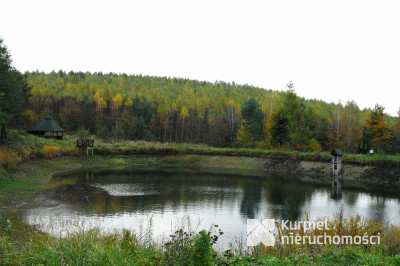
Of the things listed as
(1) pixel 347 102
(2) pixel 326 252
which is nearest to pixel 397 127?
(1) pixel 347 102

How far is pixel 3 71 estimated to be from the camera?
2639 centimetres

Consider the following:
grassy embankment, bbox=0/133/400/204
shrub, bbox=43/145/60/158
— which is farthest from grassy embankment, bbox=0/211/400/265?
shrub, bbox=43/145/60/158

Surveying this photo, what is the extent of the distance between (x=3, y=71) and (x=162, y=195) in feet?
60.2

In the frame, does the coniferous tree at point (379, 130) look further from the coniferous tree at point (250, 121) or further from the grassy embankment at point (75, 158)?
the coniferous tree at point (250, 121)

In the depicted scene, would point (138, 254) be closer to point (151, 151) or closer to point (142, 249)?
point (142, 249)

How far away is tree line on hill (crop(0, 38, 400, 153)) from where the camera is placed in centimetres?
4441

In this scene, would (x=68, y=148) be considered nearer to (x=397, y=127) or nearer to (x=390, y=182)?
(x=390, y=182)

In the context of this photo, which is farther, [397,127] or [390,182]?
[397,127]

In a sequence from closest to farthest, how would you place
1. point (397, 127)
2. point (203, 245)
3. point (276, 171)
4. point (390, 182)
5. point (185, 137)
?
point (203, 245) → point (390, 182) → point (276, 171) → point (397, 127) → point (185, 137)

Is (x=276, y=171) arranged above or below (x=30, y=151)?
below

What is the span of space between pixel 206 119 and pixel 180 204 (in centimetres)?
5618

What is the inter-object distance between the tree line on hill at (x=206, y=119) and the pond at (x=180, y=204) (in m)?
13.1

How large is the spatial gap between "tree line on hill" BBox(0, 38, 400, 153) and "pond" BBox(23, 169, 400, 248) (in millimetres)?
13139

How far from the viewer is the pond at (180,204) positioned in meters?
13.0
